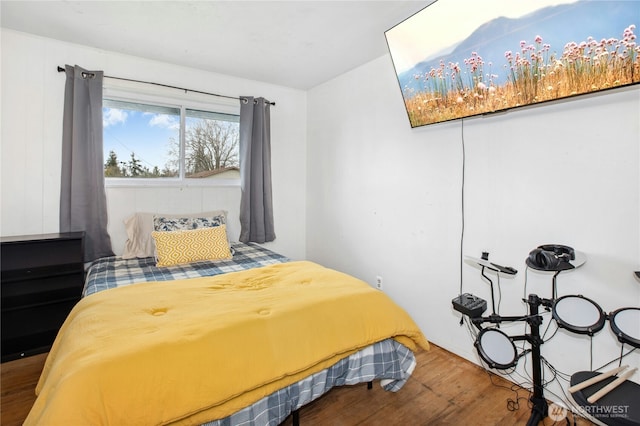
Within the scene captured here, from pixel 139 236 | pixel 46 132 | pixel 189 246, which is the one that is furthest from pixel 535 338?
pixel 46 132

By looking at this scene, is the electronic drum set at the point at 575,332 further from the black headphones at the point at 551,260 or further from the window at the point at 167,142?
the window at the point at 167,142

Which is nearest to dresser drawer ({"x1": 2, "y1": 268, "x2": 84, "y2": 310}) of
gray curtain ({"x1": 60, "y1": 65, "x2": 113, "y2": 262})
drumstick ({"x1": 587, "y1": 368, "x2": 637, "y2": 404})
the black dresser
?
the black dresser

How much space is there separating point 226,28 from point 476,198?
7.19 ft

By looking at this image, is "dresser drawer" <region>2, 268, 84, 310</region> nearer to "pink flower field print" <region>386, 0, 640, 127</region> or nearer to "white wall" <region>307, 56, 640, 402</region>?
"white wall" <region>307, 56, 640, 402</region>

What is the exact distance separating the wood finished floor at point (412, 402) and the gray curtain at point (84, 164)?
1.03 metres

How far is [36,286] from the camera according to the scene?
2373 mm

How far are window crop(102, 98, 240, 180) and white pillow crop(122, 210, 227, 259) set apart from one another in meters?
0.43

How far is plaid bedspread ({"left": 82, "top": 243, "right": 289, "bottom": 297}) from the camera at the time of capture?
6.72 feet

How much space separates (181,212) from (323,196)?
1523mm

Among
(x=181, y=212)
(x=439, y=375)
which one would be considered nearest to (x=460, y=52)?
(x=439, y=375)

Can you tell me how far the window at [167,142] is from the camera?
2908 mm

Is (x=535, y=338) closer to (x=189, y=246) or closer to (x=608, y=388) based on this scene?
(x=608, y=388)

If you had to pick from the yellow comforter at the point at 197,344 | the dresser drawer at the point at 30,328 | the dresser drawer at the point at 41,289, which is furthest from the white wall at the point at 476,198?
the dresser drawer at the point at 30,328

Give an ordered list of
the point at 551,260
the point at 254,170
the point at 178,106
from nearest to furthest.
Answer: the point at 551,260 < the point at 178,106 < the point at 254,170
